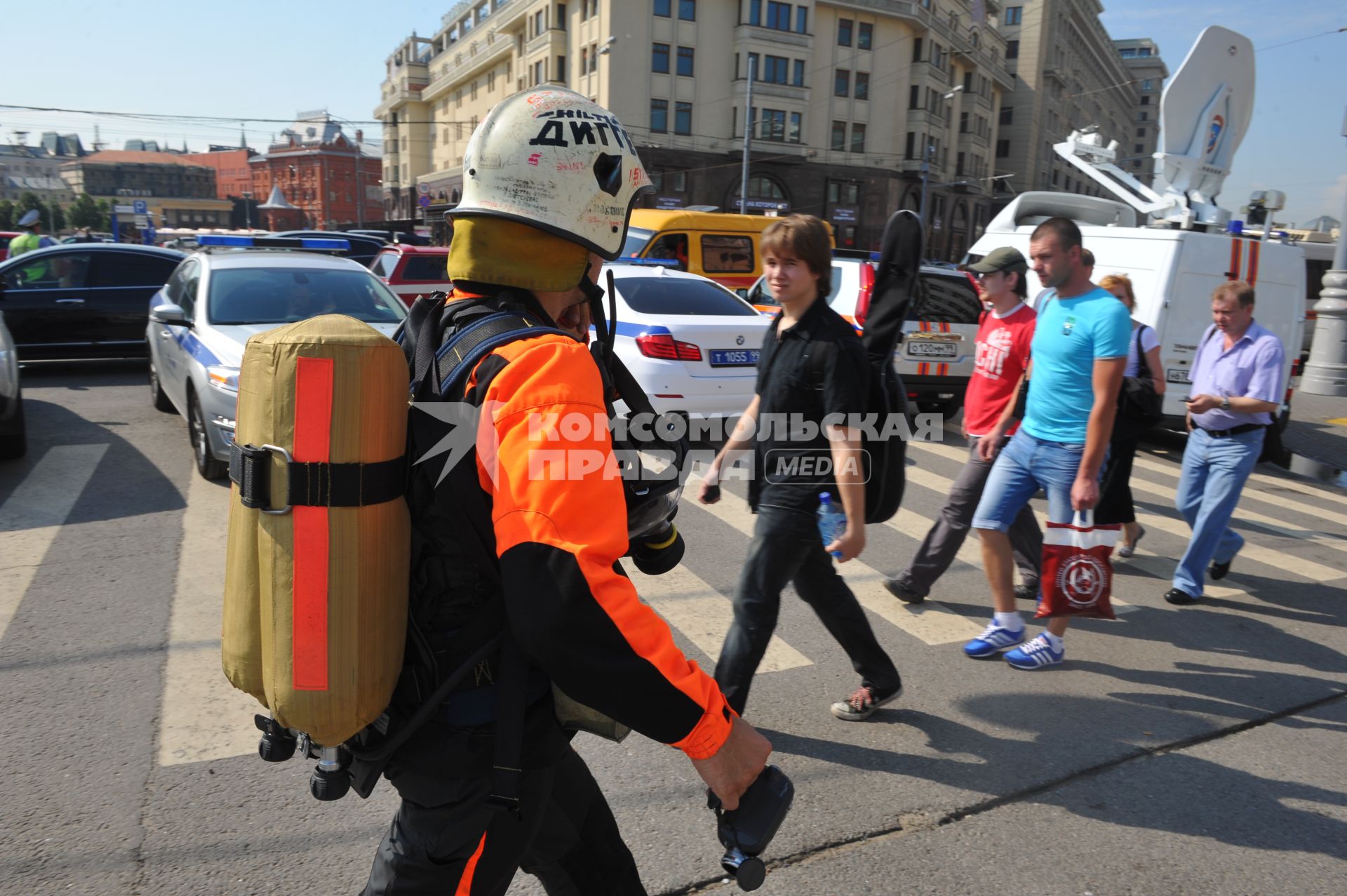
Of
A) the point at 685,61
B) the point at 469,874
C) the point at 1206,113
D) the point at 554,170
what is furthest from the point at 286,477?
the point at 685,61

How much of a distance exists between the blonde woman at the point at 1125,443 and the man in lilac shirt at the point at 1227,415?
1.37ft

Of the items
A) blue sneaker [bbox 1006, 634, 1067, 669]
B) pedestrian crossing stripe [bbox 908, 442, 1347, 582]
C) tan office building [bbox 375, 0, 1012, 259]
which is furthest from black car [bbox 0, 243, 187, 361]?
tan office building [bbox 375, 0, 1012, 259]

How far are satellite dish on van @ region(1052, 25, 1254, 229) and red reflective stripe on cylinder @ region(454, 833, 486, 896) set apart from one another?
1111 cm

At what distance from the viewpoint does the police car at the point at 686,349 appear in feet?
25.8

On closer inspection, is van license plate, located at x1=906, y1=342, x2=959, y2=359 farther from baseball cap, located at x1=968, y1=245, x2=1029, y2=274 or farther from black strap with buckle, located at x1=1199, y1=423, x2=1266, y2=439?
baseball cap, located at x1=968, y1=245, x2=1029, y2=274

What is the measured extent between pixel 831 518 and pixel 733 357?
4.94 metres

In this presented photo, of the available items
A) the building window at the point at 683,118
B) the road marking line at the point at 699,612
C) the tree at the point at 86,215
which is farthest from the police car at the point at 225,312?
the tree at the point at 86,215

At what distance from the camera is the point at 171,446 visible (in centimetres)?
774

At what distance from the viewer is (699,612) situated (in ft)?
15.5

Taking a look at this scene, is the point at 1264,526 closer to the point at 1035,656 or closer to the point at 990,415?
the point at 990,415

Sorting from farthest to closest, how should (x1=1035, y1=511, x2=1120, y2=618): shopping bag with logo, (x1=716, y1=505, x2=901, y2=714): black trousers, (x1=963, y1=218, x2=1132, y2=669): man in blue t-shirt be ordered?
(x1=1035, y1=511, x2=1120, y2=618): shopping bag with logo, (x1=963, y1=218, x2=1132, y2=669): man in blue t-shirt, (x1=716, y1=505, x2=901, y2=714): black trousers

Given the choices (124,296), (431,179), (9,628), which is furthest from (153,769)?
(431,179)

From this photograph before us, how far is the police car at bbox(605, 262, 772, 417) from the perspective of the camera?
7.87 metres

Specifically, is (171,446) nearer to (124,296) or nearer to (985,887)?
(124,296)
